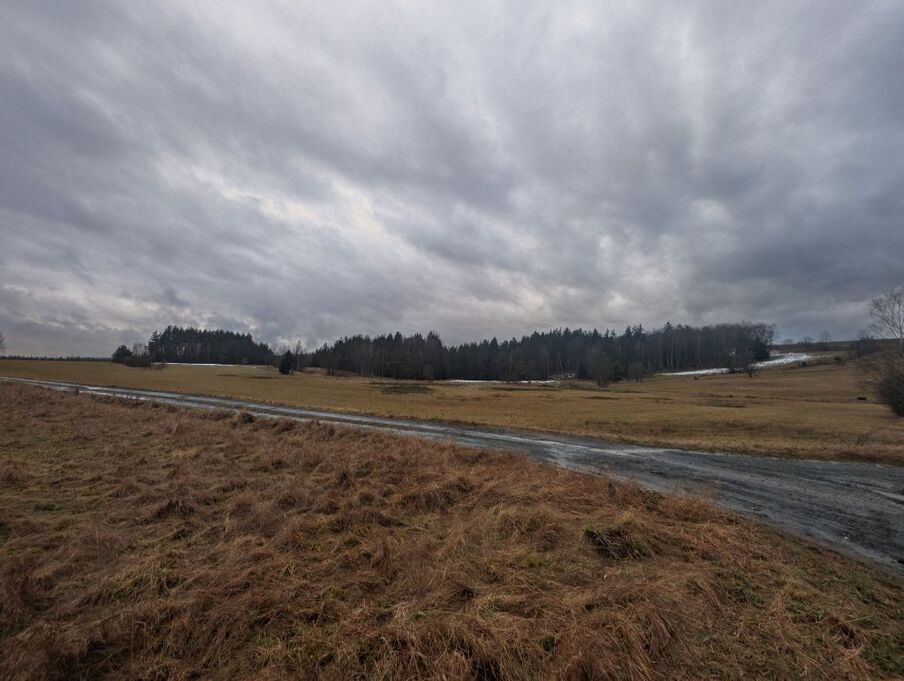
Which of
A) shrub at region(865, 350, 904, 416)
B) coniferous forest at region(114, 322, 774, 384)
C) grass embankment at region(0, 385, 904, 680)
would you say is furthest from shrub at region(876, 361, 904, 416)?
coniferous forest at region(114, 322, 774, 384)

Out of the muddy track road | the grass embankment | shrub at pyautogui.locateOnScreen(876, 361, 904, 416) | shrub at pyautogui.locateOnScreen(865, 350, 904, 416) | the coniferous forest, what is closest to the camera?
the grass embankment

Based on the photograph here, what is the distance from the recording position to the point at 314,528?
7004 mm

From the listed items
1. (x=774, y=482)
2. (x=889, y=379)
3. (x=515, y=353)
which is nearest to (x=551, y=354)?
(x=515, y=353)

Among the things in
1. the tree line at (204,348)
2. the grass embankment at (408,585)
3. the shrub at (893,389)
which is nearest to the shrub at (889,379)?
the shrub at (893,389)

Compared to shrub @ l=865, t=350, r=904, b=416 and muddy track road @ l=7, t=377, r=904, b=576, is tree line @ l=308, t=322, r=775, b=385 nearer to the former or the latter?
shrub @ l=865, t=350, r=904, b=416

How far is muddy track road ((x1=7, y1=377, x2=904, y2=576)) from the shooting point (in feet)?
29.9

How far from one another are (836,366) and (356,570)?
149m

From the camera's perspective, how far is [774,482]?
14.0 meters

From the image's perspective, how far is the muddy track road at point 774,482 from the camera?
29.9 ft

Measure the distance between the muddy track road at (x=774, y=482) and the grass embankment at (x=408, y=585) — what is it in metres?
2.22

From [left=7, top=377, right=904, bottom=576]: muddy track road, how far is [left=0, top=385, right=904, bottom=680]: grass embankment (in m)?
2.22

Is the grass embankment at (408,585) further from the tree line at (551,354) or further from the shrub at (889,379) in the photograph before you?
the tree line at (551,354)

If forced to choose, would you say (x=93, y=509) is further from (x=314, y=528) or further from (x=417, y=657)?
(x=417, y=657)

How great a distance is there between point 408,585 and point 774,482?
589 inches
